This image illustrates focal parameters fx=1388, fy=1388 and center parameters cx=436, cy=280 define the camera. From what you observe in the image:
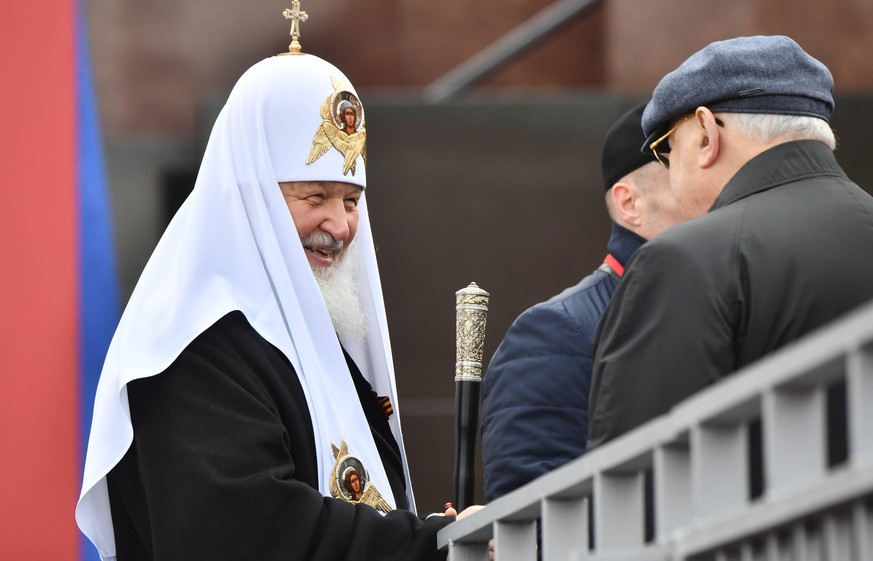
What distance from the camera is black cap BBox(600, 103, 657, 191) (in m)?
4.09

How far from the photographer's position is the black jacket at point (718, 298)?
7.67 ft

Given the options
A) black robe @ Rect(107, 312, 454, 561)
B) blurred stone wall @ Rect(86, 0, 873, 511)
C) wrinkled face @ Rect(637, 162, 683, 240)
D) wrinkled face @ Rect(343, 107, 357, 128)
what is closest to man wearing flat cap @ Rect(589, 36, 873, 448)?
black robe @ Rect(107, 312, 454, 561)

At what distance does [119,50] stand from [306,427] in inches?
237

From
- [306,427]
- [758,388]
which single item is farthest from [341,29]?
[758,388]

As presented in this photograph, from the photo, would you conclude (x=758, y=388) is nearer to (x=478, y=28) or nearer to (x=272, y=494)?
(x=272, y=494)

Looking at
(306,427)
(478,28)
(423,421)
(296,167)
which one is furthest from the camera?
(478,28)

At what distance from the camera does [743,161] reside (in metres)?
2.68

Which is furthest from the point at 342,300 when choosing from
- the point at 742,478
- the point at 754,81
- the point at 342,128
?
the point at 742,478

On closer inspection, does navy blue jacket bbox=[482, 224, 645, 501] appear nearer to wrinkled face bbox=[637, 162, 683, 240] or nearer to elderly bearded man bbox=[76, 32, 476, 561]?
elderly bearded man bbox=[76, 32, 476, 561]

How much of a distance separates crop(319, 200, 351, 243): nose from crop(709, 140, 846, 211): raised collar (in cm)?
135

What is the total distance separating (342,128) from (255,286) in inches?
28.7

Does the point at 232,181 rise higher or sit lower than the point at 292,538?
higher

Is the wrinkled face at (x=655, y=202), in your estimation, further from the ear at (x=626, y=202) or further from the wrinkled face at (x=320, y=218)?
the wrinkled face at (x=320, y=218)

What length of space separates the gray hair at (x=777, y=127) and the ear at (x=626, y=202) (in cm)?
130
